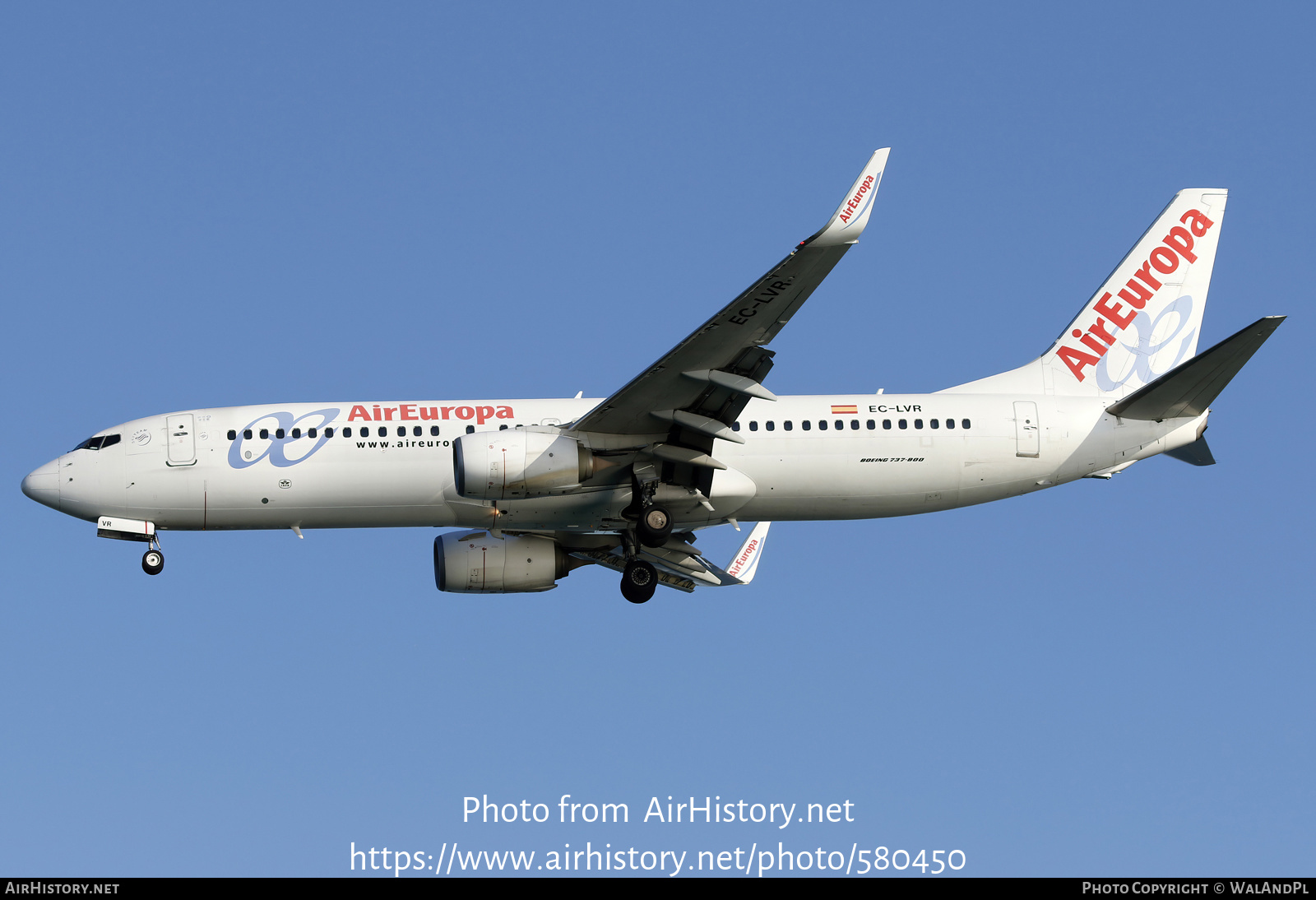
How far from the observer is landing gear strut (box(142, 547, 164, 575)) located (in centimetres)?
3366

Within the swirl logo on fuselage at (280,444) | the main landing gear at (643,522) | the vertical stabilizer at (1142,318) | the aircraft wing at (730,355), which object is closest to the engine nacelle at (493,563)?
the main landing gear at (643,522)

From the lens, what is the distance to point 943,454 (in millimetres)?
33812

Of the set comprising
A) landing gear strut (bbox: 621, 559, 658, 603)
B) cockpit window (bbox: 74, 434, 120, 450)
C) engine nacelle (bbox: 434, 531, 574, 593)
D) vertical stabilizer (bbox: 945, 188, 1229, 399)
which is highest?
vertical stabilizer (bbox: 945, 188, 1229, 399)

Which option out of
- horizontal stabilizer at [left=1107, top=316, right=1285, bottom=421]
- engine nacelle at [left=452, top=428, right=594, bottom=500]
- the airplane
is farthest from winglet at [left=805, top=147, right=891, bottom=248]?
horizontal stabilizer at [left=1107, top=316, right=1285, bottom=421]

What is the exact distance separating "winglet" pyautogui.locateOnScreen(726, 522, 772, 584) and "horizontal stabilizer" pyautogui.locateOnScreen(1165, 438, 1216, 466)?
9.93 meters

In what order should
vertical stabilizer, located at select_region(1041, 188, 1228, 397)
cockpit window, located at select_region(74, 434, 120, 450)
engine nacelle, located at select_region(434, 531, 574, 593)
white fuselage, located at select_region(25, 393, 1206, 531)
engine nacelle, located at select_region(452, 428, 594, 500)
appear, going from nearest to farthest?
engine nacelle, located at select_region(452, 428, 594, 500)
white fuselage, located at select_region(25, 393, 1206, 531)
cockpit window, located at select_region(74, 434, 120, 450)
engine nacelle, located at select_region(434, 531, 574, 593)
vertical stabilizer, located at select_region(1041, 188, 1228, 397)

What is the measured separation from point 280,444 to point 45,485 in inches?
206

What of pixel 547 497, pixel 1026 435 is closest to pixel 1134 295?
pixel 1026 435

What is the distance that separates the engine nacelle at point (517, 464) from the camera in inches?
1207

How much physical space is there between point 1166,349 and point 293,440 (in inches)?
783

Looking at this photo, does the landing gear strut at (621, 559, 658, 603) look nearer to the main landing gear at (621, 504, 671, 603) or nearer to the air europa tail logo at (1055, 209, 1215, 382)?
the main landing gear at (621, 504, 671, 603)

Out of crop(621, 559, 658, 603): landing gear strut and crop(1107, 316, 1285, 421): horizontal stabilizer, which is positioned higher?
crop(1107, 316, 1285, 421): horizontal stabilizer

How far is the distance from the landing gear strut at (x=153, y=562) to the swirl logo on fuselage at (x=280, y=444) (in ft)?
8.74

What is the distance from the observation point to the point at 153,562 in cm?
3369
